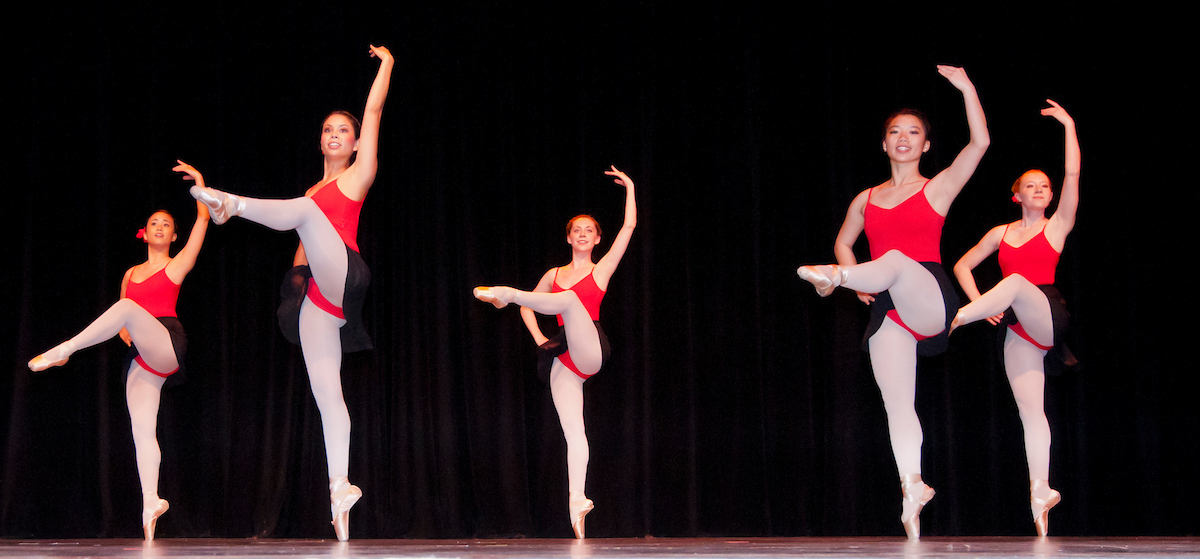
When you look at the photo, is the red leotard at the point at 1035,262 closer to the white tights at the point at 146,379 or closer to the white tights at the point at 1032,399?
the white tights at the point at 1032,399

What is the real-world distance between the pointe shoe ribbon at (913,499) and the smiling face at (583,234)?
5.33ft

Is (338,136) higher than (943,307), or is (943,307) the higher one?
(338,136)

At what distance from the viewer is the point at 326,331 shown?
341 centimetres

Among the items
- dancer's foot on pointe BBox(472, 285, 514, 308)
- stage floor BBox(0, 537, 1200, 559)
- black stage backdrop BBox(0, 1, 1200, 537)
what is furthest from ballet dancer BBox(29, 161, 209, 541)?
dancer's foot on pointe BBox(472, 285, 514, 308)

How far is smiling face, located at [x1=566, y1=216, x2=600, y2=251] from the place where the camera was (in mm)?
4031

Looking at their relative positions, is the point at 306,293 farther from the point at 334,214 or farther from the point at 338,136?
the point at 338,136

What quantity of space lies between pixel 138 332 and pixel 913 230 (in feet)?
10.1

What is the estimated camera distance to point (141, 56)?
15.1 feet

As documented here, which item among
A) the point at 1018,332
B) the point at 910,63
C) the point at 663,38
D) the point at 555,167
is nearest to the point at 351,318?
the point at 555,167

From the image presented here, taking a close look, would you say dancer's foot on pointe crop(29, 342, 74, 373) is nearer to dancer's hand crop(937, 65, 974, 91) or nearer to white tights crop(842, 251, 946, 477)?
white tights crop(842, 251, 946, 477)

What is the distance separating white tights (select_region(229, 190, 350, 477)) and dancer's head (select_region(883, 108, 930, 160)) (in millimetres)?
2114

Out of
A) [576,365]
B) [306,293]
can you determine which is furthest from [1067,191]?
[306,293]

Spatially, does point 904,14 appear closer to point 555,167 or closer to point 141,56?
point 555,167

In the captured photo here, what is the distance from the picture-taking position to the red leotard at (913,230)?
337cm
